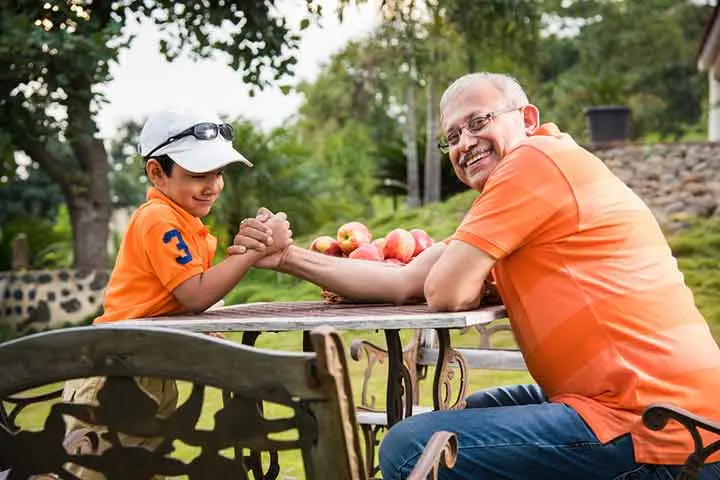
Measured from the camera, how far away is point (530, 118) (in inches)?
112

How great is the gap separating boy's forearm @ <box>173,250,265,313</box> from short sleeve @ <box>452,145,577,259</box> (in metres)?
0.67

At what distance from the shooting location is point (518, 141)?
277cm

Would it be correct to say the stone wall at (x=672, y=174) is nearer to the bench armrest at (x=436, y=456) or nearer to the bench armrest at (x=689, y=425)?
the bench armrest at (x=689, y=425)

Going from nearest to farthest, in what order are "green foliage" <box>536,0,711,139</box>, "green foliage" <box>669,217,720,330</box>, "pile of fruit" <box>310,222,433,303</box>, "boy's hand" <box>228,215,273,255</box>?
"boy's hand" <box>228,215,273,255</box> < "pile of fruit" <box>310,222,433,303</box> < "green foliage" <box>669,217,720,330</box> < "green foliage" <box>536,0,711,139</box>

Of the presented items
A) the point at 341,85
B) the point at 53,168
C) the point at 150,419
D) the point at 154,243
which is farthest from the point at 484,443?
the point at 341,85

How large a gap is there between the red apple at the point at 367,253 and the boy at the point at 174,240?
0.33 metres

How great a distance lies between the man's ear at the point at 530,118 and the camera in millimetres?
2814

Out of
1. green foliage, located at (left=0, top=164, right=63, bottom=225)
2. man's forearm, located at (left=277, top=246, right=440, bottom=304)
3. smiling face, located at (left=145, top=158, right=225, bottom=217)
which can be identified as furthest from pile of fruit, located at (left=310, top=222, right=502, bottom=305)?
green foliage, located at (left=0, top=164, right=63, bottom=225)

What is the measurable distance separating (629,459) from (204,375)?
1101mm

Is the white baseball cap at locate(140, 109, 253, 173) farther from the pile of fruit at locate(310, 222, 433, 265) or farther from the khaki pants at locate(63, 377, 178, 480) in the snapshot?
the khaki pants at locate(63, 377, 178, 480)

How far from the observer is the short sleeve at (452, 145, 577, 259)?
2426 millimetres

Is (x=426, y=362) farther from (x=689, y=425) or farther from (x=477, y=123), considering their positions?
(x=689, y=425)

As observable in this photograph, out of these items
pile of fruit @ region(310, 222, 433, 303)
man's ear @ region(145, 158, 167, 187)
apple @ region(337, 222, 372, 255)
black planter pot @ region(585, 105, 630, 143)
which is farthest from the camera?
black planter pot @ region(585, 105, 630, 143)

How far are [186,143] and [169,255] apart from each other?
0.36 m
